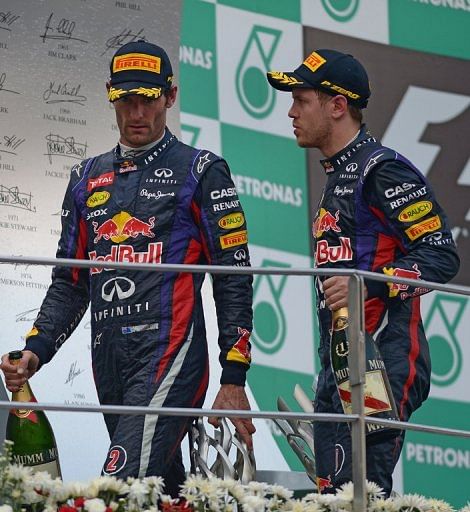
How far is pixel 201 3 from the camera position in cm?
725

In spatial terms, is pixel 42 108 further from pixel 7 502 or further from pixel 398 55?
pixel 7 502

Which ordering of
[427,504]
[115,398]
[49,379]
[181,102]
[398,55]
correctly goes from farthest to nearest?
[398,55]
[181,102]
[49,379]
[115,398]
[427,504]

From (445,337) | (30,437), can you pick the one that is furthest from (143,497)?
(445,337)

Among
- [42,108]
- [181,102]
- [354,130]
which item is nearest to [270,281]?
[181,102]

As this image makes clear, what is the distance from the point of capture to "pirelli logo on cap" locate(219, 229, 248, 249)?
4.79 m

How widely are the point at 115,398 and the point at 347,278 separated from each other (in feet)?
2.52

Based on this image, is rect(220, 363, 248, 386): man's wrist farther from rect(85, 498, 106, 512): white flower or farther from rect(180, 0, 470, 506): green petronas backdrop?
rect(180, 0, 470, 506): green petronas backdrop
